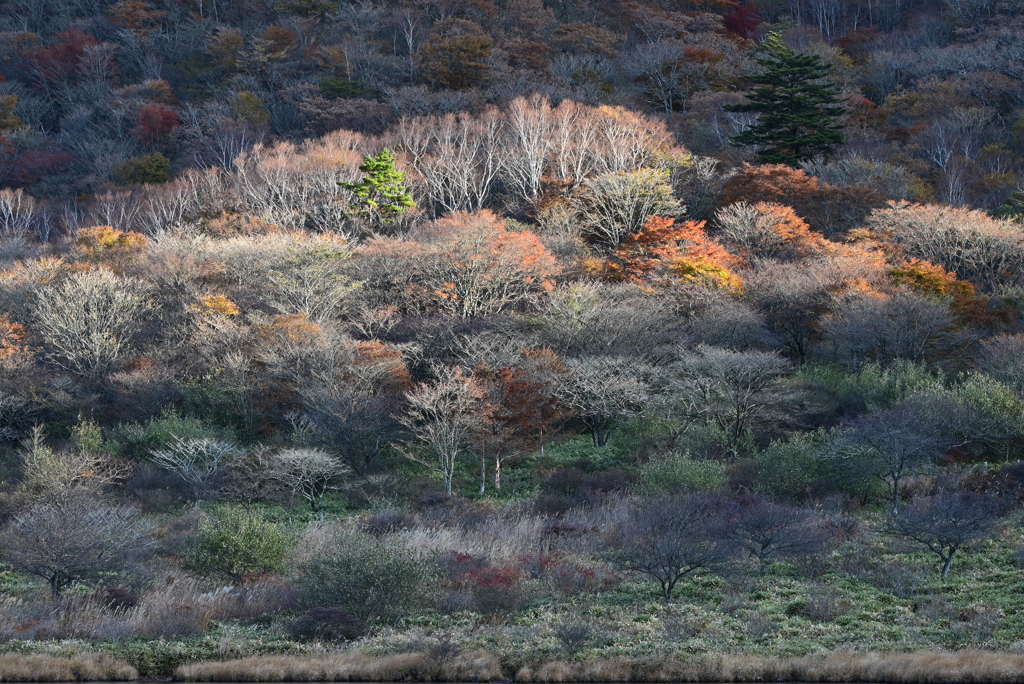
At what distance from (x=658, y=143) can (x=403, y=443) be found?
29514 millimetres

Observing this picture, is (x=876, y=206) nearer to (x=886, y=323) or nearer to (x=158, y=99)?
(x=886, y=323)

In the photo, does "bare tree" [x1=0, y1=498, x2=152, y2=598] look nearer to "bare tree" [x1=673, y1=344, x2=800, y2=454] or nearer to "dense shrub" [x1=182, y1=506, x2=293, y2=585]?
"dense shrub" [x1=182, y1=506, x2=293, y2=585]

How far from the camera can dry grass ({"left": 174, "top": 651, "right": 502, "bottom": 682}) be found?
12039 millimetres

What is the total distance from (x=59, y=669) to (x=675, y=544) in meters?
9.18

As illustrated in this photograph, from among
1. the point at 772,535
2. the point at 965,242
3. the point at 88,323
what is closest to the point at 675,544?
the point at 772,535

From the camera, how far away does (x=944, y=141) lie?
53312mm

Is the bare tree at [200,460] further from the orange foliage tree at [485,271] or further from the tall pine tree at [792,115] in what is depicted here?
the tall pine tree at [792,115]

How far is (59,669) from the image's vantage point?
12.0 metres

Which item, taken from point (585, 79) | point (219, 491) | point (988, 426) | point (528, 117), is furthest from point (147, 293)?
point (585, 79)

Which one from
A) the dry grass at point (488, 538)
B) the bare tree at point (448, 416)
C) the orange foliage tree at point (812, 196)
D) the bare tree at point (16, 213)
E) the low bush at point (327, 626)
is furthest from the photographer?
the bare tree at point (16, 213)

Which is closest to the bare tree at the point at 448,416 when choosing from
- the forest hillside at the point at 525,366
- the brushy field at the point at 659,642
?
the forest hillside at the point at 525,366

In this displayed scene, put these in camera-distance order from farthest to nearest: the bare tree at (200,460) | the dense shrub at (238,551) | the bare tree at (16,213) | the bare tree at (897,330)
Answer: the bare tree at (16,213)
the bare tree at (897,330)
the bare tree at (200,460)
the dense shrub at (238,551)

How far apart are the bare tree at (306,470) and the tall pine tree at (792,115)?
32.9 m

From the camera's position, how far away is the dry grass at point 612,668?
11484 mm
